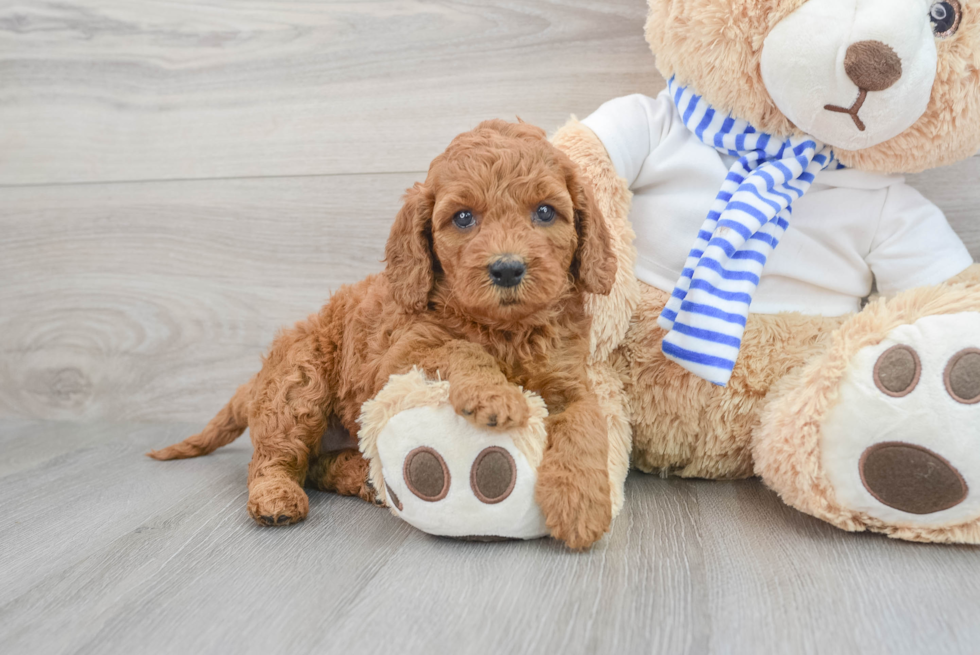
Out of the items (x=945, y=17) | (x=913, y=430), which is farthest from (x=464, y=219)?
(x=945, y=17)

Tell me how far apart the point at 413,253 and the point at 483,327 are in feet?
0.50

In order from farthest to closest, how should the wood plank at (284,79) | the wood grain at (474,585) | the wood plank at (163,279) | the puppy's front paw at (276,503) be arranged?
the wood plank at (163,279) → the wood plank at (284,79) → the puppy's front paw at (276,503) → the wood grain at (474,585)

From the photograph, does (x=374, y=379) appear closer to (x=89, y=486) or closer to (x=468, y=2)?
(x=89, y=486)

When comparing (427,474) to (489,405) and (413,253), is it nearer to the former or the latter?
(489,405)

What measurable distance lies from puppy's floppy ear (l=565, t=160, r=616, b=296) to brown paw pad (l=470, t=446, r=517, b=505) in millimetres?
289

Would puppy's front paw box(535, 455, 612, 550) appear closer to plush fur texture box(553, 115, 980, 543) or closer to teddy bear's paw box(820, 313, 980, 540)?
plush fur texture box(553, 115, 980, 543)

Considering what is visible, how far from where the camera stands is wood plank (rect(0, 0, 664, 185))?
5.11ft

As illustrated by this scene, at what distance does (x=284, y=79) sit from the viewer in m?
1.69

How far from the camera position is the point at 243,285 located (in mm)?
1777

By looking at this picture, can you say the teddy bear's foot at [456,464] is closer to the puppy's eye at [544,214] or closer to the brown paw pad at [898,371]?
the puppy's eye at [544,214]

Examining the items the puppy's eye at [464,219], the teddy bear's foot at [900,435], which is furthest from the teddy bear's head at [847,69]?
the puppy's eye at [464,219]

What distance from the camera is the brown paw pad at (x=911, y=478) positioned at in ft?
3.09

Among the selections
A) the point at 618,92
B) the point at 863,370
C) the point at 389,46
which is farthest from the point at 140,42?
the point at 863,370

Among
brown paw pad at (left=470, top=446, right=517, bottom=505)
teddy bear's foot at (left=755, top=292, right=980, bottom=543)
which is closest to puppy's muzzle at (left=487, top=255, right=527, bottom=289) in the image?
brown paw pad at (left=470, top=446, right=517, bottom=505)
